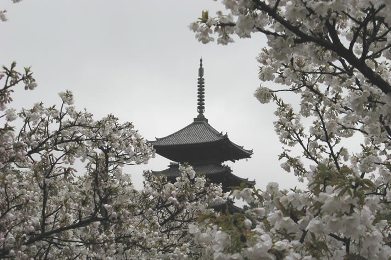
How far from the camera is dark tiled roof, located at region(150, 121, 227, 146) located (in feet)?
105

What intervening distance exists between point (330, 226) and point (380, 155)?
5.54 m

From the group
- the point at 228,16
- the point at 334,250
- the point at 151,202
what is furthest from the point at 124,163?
the point at 334,250

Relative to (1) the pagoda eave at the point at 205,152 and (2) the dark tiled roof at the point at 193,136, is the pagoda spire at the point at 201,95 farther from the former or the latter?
(1) the pagoda eave at the point at 205,152

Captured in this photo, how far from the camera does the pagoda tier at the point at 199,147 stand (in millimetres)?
31969

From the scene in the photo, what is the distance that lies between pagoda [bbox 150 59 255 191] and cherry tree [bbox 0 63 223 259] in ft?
62.3

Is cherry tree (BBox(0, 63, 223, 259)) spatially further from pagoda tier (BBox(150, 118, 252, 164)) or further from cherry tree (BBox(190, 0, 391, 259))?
pagoda tier (BBox(150, 118, 252, 164))

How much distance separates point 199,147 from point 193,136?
3.43 ft

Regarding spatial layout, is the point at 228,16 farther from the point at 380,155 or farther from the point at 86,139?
the point at 86,139

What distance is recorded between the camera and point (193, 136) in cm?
3309

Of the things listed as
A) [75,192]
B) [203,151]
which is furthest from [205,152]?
[75,192]

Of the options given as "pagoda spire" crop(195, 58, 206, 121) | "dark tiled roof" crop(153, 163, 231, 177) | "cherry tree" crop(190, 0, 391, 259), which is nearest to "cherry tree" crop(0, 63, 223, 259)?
"cherry tree" crop(190, 0, 391, 259)

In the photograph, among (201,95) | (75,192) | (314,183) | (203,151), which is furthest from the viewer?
(201,95)

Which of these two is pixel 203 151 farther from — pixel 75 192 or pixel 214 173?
pixel 75 192

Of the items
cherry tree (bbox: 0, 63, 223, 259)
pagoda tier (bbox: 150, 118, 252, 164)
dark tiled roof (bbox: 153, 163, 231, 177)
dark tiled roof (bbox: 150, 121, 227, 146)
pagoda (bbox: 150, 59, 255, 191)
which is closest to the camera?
cherry tree (bbox: 0, 63, 223, 259)
